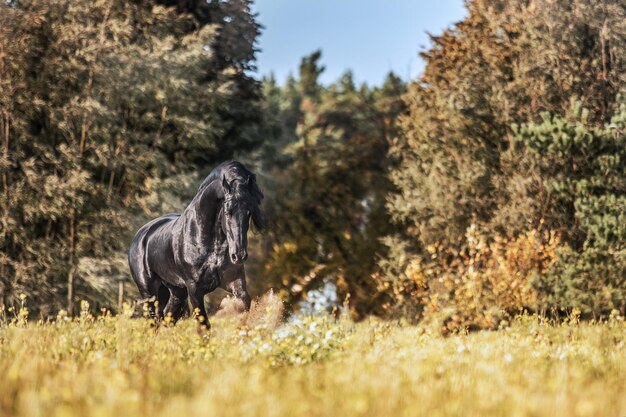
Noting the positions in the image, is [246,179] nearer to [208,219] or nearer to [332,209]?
[208,219]

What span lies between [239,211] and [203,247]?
117 cm

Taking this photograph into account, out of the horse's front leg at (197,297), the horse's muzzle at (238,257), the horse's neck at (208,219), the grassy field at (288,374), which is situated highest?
the horse's neck at (208,219)

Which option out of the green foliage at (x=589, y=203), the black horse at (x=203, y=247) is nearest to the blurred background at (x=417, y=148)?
the green foliage at (x=589, y=203)

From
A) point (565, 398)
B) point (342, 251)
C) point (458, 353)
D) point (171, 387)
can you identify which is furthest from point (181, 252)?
point (342, 251)

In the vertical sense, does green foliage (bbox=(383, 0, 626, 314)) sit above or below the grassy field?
above

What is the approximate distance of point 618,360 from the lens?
8.15m

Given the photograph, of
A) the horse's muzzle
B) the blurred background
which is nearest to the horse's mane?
the horse's muzzle

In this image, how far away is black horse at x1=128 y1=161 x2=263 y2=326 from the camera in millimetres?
8875

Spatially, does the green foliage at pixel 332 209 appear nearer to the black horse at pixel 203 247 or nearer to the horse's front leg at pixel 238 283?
the black horse at pixel 203 247

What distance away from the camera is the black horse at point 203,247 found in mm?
8875

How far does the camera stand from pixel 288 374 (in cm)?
661

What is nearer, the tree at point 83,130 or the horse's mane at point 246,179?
the horse's mane at point 246,179

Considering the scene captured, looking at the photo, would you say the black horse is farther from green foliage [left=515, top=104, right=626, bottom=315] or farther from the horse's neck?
green foliage [left=515, top=104, right=626, bottom=315]

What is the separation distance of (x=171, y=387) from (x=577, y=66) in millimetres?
21782
